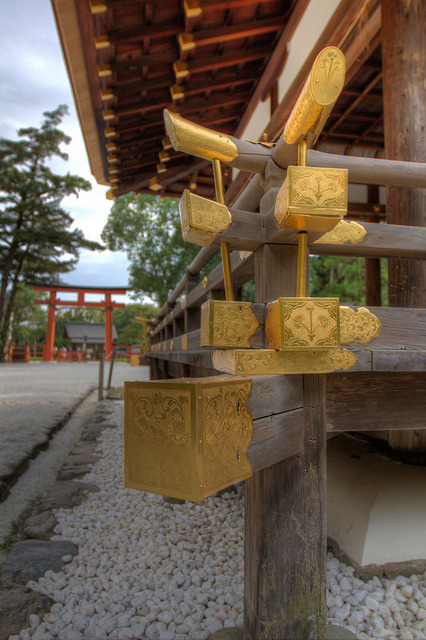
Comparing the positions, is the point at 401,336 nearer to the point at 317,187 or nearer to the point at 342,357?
the point at 342,357

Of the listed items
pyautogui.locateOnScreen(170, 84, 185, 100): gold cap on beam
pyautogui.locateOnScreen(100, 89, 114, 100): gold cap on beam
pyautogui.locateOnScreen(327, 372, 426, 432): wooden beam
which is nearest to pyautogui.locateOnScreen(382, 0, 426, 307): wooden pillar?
pyautogui.locateOnScreen(327, 372, 426, 432): wooden beam

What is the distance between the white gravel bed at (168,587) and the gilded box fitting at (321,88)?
2090mm

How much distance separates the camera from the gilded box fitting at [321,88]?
4.12ft

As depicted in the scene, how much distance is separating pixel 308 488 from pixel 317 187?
1083 mm

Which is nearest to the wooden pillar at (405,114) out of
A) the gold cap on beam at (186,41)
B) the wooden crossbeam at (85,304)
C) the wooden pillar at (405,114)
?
the wooden pillar at (405,114)

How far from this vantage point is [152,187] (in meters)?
6.05

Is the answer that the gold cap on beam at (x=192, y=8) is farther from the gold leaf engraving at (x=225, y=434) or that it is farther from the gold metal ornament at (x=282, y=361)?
the gold leaf engraving at (x=225, y=434)

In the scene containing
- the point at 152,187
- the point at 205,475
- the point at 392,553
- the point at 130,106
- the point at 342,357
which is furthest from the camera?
the point at 152,187

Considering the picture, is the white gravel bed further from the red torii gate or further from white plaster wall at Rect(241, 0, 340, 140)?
the red torii gate

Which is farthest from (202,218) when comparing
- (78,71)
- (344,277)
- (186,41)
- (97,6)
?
(344,277)

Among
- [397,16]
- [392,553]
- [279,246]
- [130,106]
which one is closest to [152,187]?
[130,106]

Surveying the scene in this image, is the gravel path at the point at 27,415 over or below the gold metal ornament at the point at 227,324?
below

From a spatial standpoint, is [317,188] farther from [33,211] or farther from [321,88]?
[33,211]

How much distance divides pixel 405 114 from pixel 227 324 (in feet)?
6.12
